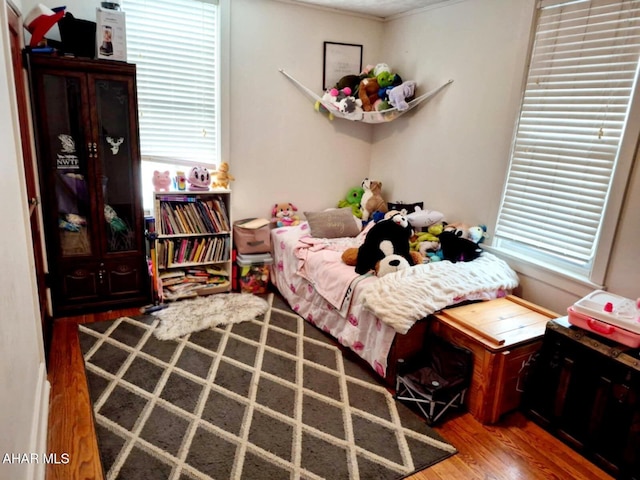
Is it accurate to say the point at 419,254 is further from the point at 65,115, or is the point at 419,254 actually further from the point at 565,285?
the point at 65,115

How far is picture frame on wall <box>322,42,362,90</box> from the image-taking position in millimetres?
3686

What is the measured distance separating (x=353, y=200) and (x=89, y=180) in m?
2.22

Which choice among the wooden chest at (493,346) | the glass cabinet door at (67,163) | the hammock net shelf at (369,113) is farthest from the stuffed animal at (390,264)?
the glass cabinet door at (67,163)

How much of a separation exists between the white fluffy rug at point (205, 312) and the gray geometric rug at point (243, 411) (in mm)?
100

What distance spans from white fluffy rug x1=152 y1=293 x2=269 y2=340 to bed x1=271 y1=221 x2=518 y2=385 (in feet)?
1.24

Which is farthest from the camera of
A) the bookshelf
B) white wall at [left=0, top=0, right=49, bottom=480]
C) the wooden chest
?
the bookshelf

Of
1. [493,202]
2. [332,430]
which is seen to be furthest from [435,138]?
[332,430]

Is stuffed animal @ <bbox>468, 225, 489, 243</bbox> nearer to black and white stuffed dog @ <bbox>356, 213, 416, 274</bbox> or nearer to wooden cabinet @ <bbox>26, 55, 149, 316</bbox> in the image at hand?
black and white stuffed dog @ <bbox>356, 213, 416, 274</bbox>

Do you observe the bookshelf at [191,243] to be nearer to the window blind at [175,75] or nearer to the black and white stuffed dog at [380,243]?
the window blind at [175,75]

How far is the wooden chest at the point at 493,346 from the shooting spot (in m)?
2.07

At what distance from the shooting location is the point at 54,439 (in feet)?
6.07

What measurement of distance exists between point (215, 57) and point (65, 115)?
1.22 metres

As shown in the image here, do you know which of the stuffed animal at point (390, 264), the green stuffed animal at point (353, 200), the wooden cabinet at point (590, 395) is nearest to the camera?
the wooden cabinet at point (590, 395)

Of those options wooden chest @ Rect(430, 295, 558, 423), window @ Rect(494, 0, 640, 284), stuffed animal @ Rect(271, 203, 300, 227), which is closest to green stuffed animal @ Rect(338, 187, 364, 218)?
stuffed animal @ Rect(271, 203, 300, 227)
